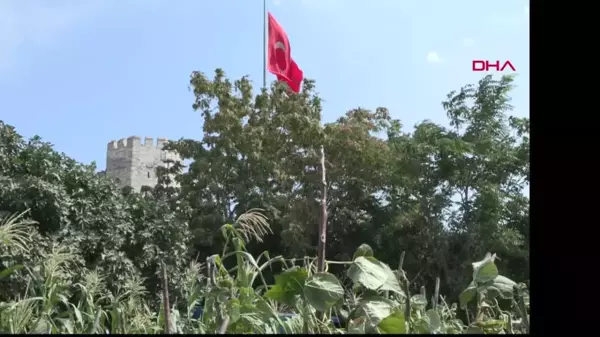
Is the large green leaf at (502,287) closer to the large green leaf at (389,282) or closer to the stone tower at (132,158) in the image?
the large green leaf at (389,282)

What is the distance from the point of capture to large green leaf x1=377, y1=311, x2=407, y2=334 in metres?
1.02

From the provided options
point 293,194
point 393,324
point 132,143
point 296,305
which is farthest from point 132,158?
point 393,324

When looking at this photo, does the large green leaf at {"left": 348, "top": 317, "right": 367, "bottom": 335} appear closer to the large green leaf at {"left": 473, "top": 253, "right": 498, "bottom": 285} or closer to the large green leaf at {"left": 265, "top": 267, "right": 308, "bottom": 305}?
the large green leaf at {"left": 265, "top": 267, "right": 308, "bottom": 305}

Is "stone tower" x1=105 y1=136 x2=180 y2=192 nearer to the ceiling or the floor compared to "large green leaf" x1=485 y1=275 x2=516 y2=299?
nearer to the ceiling

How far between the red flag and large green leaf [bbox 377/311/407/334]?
9799 mm

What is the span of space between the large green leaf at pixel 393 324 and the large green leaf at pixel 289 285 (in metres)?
0.16

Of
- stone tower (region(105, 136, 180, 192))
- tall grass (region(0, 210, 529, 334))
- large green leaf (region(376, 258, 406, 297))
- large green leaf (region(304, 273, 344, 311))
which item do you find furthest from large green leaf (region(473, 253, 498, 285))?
stone tower (region(105, 136, 180, 192))

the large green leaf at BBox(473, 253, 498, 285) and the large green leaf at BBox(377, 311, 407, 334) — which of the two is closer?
the large green leaf at BBox(377, 311, 407, 334)

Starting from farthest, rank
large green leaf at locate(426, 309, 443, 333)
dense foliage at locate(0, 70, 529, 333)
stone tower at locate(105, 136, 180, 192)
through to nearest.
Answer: stone tower at locate(105, 136, 180, 192)
dense foliage at locate(0, 70, 529, 333)
large green leaf at locate(426, 309, 443, 333)

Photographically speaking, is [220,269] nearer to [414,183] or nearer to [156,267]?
[156,267]

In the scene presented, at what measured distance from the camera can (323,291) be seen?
3.58ft

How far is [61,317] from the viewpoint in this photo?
50.4 inches

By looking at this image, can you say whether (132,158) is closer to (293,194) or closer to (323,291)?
(293,194)
